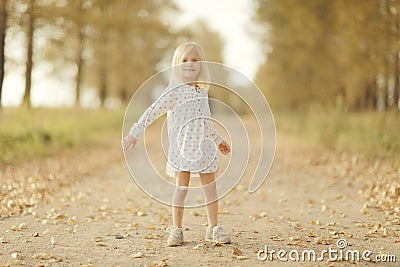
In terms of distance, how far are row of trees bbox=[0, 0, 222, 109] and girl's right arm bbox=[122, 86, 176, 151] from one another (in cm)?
790

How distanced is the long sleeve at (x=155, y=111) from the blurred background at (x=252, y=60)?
5.37 m

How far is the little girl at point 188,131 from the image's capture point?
16.9ft

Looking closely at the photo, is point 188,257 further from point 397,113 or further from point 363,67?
point 363,67

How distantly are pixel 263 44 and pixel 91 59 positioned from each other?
968cm

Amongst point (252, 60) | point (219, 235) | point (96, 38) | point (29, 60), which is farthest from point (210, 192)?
point (252, 60)

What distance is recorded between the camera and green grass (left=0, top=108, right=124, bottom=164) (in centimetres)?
1140

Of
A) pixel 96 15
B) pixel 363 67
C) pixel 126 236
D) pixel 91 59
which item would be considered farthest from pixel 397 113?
pixel 91 59

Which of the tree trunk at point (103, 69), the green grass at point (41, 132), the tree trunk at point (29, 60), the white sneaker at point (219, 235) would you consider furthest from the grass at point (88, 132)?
the white sneaker at point (219, 235)

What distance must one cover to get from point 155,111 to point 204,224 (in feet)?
5.46

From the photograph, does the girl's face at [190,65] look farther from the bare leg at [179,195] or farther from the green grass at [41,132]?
the green grass at [41,132]

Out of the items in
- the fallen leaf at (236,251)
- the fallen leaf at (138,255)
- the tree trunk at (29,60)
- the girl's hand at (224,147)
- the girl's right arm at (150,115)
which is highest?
the tree trunk at (29,60)

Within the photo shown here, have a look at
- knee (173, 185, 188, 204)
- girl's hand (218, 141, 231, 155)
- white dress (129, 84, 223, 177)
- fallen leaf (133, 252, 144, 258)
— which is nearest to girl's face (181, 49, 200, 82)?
white dress (129, 84, 223, 177)

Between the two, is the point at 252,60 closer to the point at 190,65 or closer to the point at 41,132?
the point at 41,132

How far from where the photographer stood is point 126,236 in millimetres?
A: 5496
